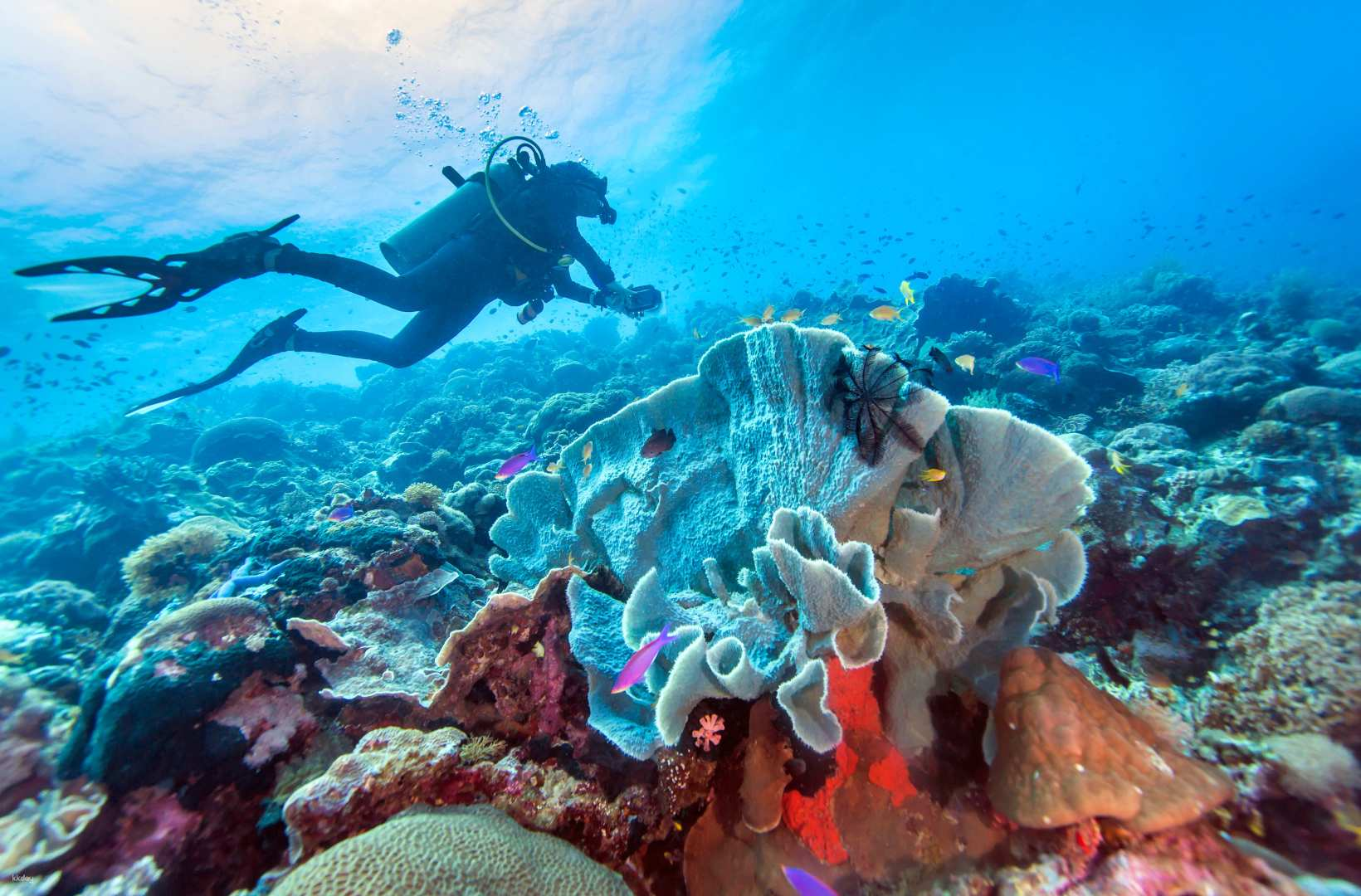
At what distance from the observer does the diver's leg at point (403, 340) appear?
336 inches

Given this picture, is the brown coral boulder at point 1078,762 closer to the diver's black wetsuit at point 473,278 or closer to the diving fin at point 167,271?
the diving fin at point 167,271

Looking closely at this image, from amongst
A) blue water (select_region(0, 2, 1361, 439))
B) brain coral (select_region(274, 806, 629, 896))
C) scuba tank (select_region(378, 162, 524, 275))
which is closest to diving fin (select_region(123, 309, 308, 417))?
scuba tank (select_region(378, 162, 524, 275))

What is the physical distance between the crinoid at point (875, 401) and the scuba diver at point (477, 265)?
6.70 metres

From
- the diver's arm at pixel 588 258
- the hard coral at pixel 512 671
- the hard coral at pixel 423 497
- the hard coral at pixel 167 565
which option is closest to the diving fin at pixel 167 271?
the hard coral at pixel 167 565

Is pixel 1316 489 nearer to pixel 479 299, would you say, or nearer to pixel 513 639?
pixel 513 639

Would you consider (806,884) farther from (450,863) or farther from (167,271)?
(167,271)

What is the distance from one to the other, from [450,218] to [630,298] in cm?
361

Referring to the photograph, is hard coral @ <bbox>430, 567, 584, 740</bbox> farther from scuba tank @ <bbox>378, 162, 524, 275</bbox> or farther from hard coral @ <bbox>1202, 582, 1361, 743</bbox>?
scuba tank @ <bbox>378, 162, 524, 275</bbox>

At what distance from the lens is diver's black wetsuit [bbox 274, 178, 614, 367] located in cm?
835

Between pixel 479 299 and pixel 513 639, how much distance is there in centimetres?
797

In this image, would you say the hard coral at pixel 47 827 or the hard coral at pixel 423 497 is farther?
the hard coral at pixel 423 497

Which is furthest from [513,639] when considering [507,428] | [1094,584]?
[507,428]

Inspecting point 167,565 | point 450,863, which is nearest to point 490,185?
point 167,565

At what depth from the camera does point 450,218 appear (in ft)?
29.3
